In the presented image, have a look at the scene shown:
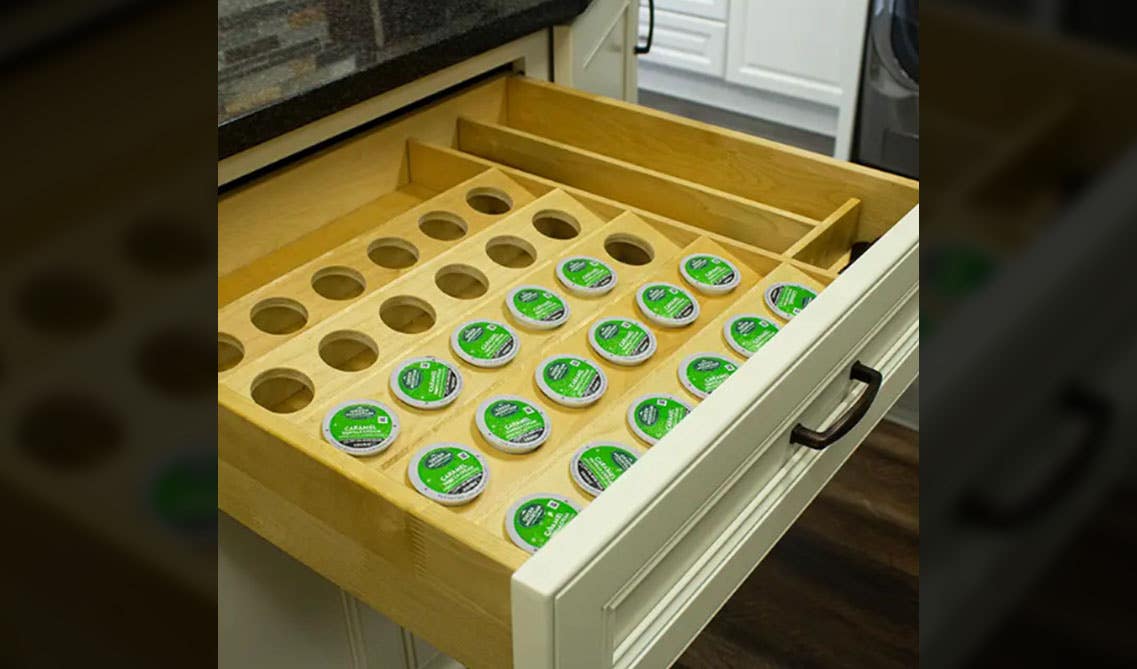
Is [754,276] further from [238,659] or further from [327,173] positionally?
[238,659]

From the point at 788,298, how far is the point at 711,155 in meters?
0.26

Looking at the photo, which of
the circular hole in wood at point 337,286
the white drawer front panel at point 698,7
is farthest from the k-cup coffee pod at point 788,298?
the white drawer front panel at point 698,7

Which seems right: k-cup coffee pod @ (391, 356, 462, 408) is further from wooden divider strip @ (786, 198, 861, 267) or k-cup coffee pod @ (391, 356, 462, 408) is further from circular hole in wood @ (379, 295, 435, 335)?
wooden divider strip @ (786, 198, 861, 267)

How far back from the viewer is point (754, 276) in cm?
98

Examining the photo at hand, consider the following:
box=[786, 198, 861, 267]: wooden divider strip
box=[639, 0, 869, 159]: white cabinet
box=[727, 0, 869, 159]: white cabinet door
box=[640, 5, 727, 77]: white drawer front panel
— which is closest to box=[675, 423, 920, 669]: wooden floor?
box=[786, 198, 861, 267]: wooden divider strip

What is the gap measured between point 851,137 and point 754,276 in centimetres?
171

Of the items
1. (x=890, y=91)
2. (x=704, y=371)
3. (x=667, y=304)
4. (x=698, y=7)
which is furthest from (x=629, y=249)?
(x=698, y=7)

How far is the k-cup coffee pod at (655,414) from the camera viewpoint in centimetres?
80

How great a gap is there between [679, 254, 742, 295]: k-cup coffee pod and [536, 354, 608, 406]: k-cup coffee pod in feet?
0.48

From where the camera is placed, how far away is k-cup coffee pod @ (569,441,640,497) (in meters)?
0.75

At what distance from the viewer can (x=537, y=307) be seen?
3.01ft
